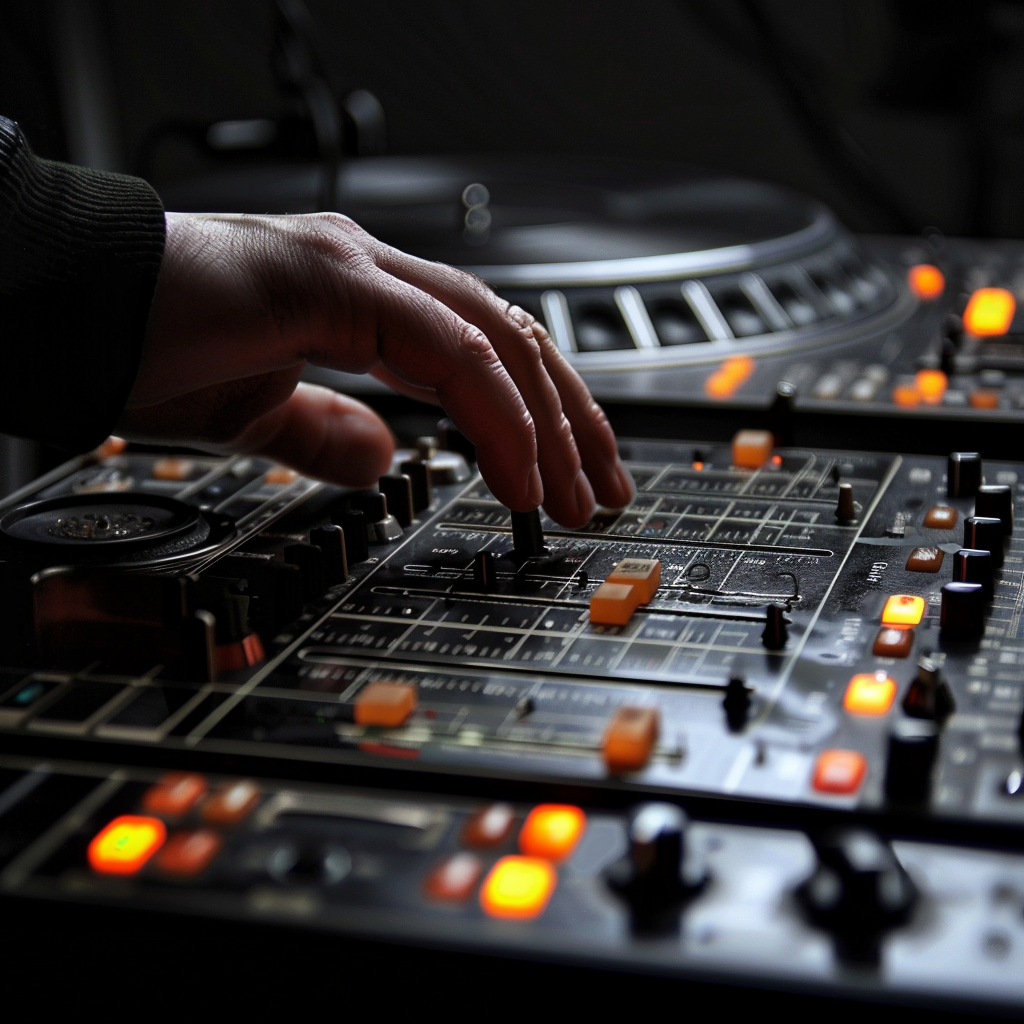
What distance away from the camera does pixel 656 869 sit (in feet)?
2.41

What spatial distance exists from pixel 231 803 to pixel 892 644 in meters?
0.47

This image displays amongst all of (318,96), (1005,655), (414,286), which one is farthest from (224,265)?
(318,96)

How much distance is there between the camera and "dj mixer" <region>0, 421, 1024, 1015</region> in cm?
73

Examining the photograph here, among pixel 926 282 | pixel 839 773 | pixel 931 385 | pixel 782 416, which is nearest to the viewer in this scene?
pixel 839 773

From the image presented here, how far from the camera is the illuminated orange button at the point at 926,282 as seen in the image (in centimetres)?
229

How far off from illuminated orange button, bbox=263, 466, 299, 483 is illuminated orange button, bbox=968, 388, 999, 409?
791 millimetres

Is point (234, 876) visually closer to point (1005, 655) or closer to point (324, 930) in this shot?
point (324, 930)

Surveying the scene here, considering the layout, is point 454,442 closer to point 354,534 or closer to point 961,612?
point 354,534

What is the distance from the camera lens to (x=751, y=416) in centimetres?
169

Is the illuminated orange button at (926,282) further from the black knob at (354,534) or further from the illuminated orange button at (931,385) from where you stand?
the black knob at (354,534)

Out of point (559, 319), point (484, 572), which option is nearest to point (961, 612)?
point (484, 572)

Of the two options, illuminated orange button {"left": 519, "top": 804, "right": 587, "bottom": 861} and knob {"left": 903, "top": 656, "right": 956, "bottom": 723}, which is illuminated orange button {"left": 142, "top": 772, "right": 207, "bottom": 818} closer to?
illuminated orange button {"left": 519, "top": 804, "right": 587, "bottom": 861}

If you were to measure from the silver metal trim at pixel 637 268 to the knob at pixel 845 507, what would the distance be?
0.74 meters

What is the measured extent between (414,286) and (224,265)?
0.63ft
